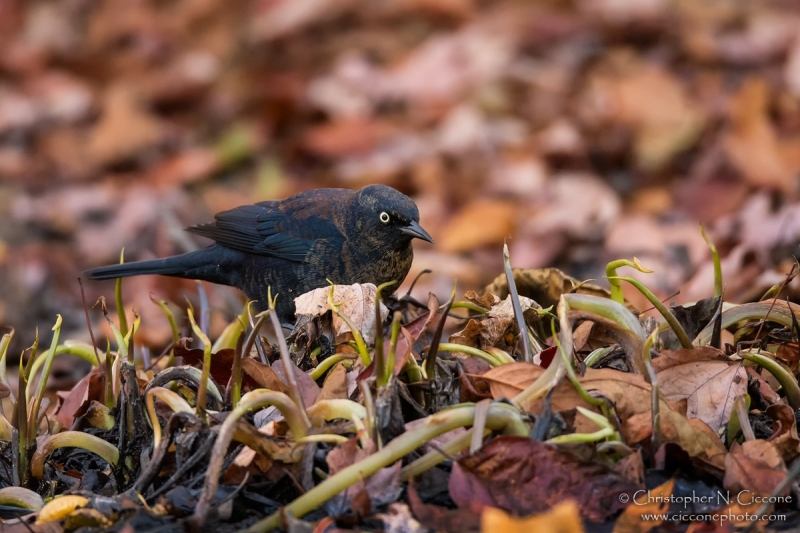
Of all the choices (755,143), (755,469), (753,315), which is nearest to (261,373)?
(755,469)

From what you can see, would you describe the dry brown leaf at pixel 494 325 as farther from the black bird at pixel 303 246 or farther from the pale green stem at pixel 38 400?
the black bird at pixel 303 246

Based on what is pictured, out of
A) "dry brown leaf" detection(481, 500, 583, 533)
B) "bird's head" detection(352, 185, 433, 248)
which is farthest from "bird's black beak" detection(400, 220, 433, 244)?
"dry brown leaf" detection(481, 500, 583, 533)

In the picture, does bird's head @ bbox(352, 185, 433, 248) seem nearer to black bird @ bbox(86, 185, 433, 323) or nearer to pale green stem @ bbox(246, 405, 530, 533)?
black bird @ bbox(86, 185, 433, 323)

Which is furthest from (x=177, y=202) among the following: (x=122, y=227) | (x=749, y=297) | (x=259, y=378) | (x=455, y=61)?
(x=259, y=378)

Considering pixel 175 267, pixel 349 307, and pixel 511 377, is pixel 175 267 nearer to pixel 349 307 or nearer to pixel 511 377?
pixel 349 307

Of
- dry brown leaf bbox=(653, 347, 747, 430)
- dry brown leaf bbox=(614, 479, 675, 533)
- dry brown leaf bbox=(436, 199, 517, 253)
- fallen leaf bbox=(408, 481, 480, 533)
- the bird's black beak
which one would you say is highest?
the bird's black beak

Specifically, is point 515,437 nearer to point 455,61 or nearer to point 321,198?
point 321,198

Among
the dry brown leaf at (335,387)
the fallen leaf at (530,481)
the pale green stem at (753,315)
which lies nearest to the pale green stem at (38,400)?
the dry brown leaf at (335,387)

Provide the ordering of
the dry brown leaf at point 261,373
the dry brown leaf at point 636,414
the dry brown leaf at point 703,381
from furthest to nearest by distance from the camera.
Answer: the dry brown leaf at point 261,373, the dry brown leaf at point 703,381, the dry brown leaf at point 636,414
